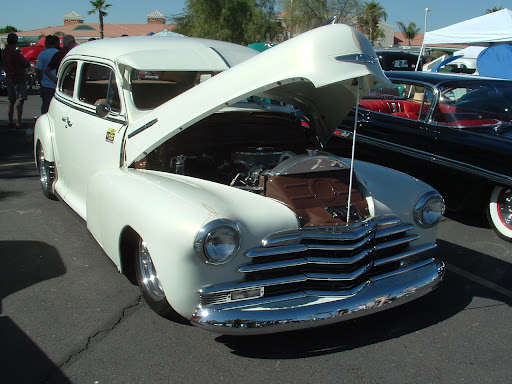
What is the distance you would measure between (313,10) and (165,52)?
31943mm

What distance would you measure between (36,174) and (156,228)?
4607 mm

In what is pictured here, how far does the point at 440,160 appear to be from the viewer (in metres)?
5.05

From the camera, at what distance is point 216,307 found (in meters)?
2.69

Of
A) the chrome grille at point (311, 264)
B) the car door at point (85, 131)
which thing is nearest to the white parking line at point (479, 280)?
the chrome grille at point (311, 264)

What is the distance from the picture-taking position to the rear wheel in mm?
5203

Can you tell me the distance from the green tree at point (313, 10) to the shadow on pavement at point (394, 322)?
3147 centimetres

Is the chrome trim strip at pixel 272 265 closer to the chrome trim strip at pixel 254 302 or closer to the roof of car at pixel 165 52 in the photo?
the chrome trim strip at pixel 254 302

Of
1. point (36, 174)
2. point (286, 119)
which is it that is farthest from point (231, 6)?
point (286, 119)

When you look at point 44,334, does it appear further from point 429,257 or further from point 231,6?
point 231,6

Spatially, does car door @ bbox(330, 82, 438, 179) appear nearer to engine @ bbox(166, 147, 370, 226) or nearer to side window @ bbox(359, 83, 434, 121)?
side window @ bbox(359, 83, 434, 121)

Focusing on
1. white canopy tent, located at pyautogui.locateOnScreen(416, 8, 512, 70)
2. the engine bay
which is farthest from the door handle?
white canopy tent, located at pyautogui.locateOnScreen(416, 8, 512, 70)

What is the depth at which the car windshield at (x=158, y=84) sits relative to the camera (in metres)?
4.04

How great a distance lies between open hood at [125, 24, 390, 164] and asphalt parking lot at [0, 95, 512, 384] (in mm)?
1029

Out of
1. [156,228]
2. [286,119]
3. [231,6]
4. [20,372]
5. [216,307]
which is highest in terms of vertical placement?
[231,6]
